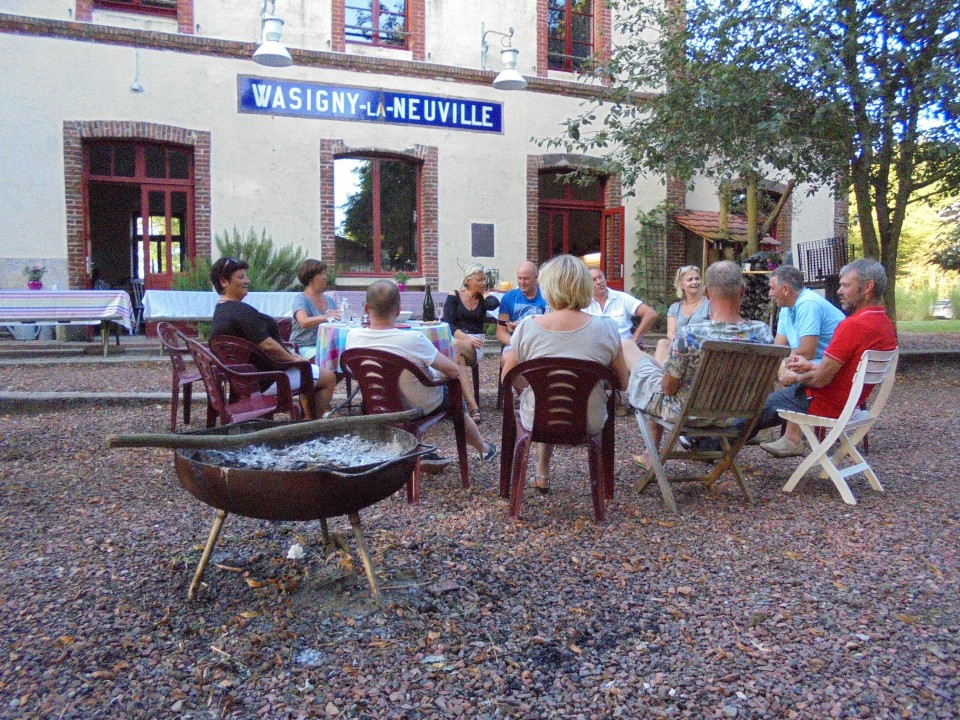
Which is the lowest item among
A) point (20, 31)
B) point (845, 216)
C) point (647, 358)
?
point (647, 358)

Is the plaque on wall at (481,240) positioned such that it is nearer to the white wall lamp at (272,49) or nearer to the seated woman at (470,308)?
the white wall lamp at (272,49)

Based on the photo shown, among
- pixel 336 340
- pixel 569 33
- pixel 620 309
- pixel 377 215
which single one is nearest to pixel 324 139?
pixel 377 215

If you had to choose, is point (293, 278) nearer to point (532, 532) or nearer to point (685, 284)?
point (685, 284)

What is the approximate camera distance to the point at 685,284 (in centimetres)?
596

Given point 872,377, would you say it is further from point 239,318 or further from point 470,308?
Result: point 239,318

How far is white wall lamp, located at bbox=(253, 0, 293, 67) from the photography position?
36.0 feet

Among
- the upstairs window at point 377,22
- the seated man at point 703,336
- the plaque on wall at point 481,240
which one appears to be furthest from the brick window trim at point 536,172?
the seated man at point 703,336

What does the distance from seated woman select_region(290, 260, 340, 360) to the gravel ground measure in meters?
2.34

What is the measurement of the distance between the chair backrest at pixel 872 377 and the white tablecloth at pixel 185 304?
26.1ft

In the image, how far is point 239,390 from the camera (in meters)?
5.08

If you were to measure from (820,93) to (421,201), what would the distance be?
6.60 meters

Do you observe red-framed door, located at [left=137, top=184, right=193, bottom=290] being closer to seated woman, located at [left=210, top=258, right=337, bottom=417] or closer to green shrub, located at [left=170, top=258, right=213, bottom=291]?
green shrub, located at [left=170, top=258, right=213, bottom=291]

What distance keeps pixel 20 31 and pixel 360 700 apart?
12.4 meters

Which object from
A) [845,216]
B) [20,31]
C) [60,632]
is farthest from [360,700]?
[845,216]
